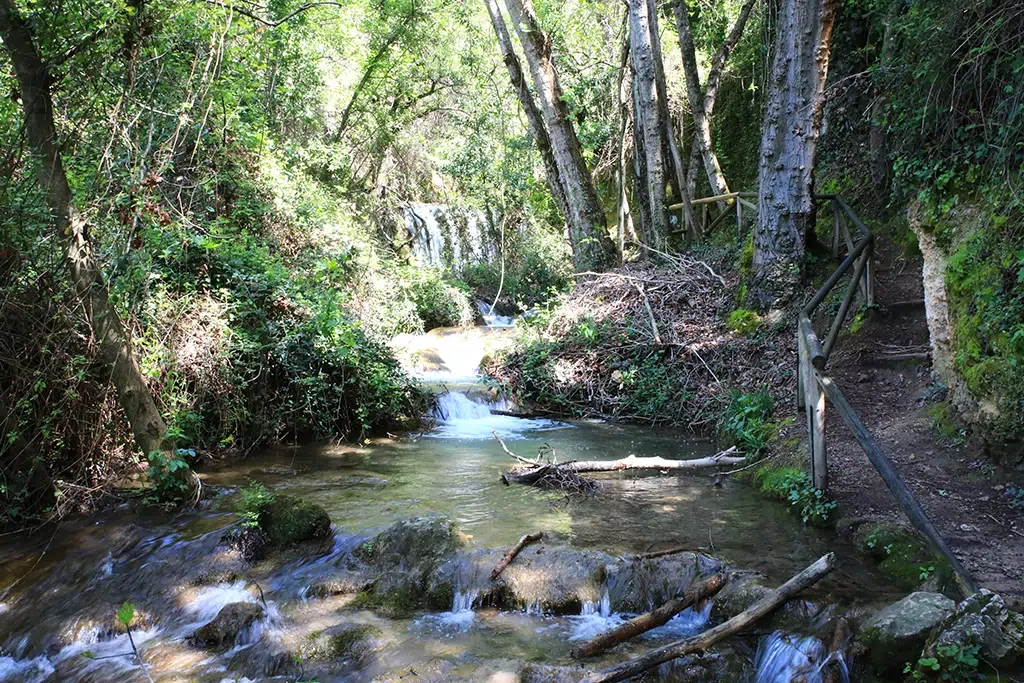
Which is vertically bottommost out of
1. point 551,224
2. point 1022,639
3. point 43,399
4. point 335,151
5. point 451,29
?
point 1022,639

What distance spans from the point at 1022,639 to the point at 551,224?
20.2 m

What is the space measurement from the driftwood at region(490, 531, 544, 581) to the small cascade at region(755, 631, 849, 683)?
1.95 meters

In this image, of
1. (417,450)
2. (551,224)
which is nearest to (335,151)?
(551,224)

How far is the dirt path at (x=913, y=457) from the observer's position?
15.0 feet

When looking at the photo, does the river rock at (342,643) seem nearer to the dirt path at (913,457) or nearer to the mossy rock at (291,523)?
the mossy rock at (291,523)

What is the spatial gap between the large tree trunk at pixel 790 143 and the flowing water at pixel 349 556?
135 inches

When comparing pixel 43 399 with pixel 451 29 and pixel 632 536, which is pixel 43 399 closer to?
pixel 632 536

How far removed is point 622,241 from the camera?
1493 cm

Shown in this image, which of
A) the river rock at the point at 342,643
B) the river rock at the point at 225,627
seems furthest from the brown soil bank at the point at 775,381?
the river rock at the point at 225,627

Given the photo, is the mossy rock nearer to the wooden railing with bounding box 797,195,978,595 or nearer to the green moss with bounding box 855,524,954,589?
the wooden railing with bounding box 797,195,978,595

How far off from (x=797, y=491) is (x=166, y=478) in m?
6.05

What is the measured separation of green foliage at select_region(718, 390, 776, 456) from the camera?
25.6 ft

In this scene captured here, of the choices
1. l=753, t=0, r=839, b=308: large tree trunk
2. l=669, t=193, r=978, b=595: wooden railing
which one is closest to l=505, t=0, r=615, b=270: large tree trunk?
l=753, t=0, r=839, b=308: large tree trunk

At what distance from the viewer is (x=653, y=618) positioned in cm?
447
